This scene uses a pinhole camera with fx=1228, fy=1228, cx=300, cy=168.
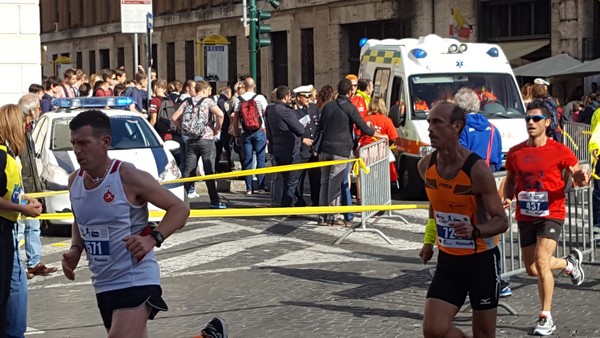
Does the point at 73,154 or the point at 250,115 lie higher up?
the point at 250,115

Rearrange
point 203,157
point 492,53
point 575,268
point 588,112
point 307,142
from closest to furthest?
point 575,268
point 307,142
point 203,157
point 492,53
point 588,112

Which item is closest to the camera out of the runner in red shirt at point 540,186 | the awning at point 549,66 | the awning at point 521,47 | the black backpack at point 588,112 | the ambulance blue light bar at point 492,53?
the runner in red shirt at point 540,186

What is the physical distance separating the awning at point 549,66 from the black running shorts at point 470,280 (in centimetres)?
2136

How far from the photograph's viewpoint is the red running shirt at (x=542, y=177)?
338 inches

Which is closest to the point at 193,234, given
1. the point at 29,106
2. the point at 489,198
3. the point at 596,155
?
the point at 29,106

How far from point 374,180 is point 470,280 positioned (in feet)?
23.2

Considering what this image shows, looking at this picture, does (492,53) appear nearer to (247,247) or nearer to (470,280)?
(247,247)

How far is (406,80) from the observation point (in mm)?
18406

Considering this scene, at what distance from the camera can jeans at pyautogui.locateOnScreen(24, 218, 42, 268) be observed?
11.0 m

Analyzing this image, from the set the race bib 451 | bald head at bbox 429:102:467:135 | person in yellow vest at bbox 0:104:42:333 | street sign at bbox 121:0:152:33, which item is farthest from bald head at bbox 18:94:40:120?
street sign at bbox 121:0:152:33

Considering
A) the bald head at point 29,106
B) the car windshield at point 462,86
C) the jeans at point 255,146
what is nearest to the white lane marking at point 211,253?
the bald head at point 29,106

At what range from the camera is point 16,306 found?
7004mm

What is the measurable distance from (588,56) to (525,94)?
38.0 ft

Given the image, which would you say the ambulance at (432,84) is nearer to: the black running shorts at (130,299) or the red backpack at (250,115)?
the red backpack at (250,115)
